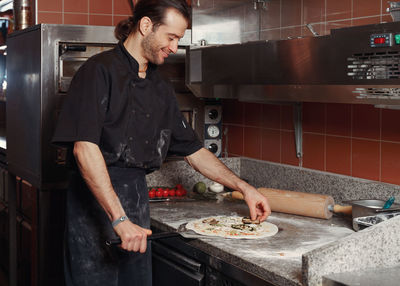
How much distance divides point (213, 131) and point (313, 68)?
1491mm

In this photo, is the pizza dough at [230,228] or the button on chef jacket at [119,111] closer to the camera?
the button on chef jacket at [119,111]

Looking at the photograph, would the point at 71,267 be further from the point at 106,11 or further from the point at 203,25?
the point at 106,11

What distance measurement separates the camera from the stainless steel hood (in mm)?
2088

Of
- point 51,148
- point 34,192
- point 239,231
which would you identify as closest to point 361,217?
point 239,231

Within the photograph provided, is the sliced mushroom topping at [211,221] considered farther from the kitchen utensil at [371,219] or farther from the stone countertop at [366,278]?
the stone countertop at [366,278]

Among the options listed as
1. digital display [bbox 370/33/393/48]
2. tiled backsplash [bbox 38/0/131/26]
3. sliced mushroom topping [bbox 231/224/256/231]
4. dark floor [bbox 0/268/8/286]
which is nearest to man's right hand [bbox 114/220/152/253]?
sliced mushroom topping [bbox 231/224/256/231]

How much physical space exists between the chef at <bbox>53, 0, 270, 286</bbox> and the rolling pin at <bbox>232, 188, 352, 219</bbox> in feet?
0.72

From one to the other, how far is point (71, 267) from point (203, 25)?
1.48 meters

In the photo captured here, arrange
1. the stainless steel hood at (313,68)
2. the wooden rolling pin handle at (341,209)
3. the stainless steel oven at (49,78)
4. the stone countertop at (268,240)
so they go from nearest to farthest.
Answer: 1. the stone countertop at (268,240)
2. the stainless steel hood at (313,68)
3. the wooden rolling pin handle at (341,209)
4. the stainless steel oven at (49,78)

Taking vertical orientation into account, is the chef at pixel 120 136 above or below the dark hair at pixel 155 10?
below

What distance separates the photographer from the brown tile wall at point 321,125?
2660 mm

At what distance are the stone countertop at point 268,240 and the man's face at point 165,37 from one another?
2.41 feet

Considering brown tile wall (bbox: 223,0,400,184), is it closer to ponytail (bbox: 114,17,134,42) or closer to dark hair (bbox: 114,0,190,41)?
dark hair (bbox: 114,0,190,41)

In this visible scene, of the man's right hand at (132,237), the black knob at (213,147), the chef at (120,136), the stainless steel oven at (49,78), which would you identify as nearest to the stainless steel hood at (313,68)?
the chef at (120,136)
